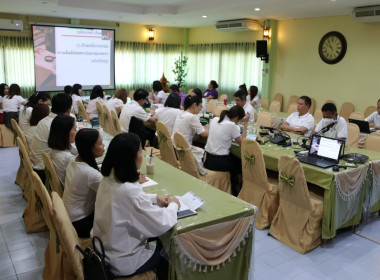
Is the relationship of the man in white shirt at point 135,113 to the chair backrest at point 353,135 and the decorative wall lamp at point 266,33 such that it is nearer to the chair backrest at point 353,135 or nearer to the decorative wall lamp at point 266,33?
the chair backrest at point 353,135

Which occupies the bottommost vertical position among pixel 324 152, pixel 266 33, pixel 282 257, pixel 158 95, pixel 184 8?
pixel 282 257

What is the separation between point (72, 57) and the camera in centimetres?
966

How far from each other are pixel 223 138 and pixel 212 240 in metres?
1.97

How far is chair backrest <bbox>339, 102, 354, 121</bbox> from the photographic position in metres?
7.52

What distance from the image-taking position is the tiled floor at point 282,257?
291cm

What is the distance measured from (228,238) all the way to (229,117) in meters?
2.06

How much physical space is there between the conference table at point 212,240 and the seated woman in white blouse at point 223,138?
4.89 ft

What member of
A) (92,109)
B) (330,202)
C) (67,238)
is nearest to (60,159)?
(67,238)

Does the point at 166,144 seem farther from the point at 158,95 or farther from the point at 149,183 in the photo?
the point at 158,95

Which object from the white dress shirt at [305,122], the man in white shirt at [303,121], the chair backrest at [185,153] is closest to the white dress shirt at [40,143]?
the chair backrest at [185,153]

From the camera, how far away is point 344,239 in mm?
3541

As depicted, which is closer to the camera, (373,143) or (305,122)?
(373,143)

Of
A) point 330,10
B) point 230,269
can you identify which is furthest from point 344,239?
point 330,10

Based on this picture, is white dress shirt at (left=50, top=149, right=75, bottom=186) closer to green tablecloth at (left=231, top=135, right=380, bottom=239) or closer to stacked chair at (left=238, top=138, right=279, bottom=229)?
stacked chair at (left=238, top=138, right=279, bottom=229)
